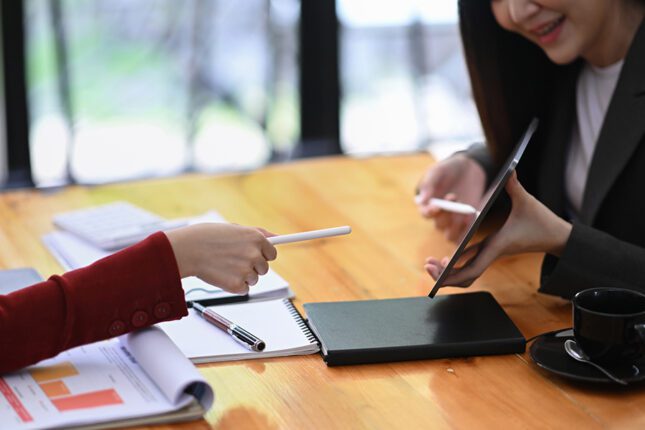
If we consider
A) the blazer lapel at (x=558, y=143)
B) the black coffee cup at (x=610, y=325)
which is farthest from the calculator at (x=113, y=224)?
the black coffee cup at (x=610, y=325)

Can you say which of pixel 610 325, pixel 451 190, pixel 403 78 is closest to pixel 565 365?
pixel 610 325

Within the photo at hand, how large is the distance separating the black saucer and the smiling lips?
63cm

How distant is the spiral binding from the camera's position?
1.35 metres

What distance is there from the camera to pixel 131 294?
127 cm

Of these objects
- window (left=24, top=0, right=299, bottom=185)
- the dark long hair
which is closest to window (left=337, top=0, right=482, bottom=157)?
window (left=24, top=0, right=299, bottom=185)

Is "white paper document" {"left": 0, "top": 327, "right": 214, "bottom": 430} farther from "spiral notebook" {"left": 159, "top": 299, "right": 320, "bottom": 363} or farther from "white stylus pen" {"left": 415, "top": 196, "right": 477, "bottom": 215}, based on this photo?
"white stylus pen" {"left": 415, "top": 196, "right": 477, "bottom": 215}

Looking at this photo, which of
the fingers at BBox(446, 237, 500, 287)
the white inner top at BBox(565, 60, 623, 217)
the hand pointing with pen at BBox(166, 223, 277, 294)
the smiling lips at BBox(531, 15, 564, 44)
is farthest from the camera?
the white inner top at BBox(565, 60, 623, 217)

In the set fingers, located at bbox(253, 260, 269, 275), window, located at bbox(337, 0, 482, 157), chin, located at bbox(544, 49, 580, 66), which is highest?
chin, located at bbox(544, 49, 580, 66)

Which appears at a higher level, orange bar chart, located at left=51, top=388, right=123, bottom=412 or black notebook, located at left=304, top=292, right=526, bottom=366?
orange bar chart, located at left=51, top=388, right=123, bottom=412

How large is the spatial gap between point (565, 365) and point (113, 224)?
86 centimetres

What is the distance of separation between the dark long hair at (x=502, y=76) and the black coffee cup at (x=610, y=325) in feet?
2.36

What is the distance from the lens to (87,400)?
1.16 meters

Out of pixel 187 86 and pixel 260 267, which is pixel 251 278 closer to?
pixel 260 267

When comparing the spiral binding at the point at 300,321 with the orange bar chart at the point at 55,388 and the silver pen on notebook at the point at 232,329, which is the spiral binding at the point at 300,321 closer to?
the silver pen on notebook at the point at 232,329
